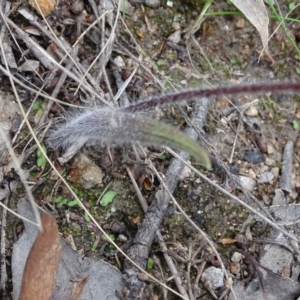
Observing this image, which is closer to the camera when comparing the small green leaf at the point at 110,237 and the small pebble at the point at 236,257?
the small green leaf at the point at 110,237

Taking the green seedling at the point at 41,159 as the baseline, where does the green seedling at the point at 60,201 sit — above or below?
below

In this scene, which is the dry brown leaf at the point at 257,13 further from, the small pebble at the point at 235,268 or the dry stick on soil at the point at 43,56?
the small pebble at the point at 235,268

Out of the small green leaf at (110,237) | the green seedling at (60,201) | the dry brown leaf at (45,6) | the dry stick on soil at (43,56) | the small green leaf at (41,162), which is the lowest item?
the small green leaf at (110,237)

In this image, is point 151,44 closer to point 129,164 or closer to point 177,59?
point 177,59

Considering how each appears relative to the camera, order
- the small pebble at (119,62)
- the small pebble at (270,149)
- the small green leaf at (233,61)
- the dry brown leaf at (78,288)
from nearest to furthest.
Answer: the dry brown leaf at (78,288) → the small pebble at (119,62) → the small pebble at (270,149) → the small green leaf at (233,61)

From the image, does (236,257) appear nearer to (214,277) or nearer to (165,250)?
(214,277)

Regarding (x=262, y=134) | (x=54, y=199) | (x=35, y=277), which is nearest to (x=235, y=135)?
(x=262, y=134)

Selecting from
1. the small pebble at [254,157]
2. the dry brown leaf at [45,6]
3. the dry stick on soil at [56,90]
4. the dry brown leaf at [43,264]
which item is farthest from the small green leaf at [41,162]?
the small pebble at [254,157]

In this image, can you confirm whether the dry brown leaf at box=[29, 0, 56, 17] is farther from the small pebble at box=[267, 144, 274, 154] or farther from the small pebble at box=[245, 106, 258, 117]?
the small pebble at box=[267, 144, 274, 154]
